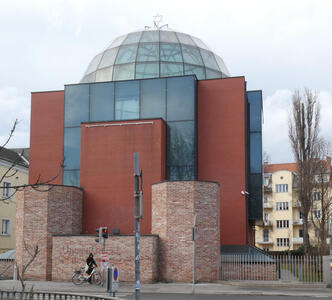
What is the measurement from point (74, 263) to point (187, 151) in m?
9.49

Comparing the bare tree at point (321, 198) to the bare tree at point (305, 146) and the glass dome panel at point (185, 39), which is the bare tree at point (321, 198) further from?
the glass dome panel at point (185, 39)

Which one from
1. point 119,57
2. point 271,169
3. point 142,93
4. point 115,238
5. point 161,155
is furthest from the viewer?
point 271,169

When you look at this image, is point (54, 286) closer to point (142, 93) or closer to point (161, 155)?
point (161, 155)

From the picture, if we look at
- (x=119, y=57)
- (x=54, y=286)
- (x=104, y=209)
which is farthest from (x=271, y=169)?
(x=54, y=286)

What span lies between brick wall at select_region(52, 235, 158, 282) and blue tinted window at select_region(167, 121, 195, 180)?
21.1 ft

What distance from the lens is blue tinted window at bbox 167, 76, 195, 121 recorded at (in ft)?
102

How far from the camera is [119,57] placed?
36.8m

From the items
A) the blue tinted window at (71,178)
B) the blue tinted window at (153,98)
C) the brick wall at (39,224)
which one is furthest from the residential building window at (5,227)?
the blue tinted window at (153,98)

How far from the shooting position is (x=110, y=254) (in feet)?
82.6

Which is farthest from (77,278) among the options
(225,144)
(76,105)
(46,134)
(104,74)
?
(104,74)

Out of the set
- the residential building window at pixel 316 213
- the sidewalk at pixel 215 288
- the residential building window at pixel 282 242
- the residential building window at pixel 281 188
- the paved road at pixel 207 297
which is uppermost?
the residential building window at pixel 281 188

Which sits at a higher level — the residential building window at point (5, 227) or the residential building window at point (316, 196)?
the residential building window at point (316, 196)

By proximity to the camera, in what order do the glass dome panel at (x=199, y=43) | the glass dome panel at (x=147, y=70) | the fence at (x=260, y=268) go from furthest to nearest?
the glass dome panel at (x=199, y=43), the glass dome panel at (x=147, y=70), the fence at (x=260, y=268)

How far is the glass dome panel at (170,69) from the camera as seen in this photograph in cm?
3506
